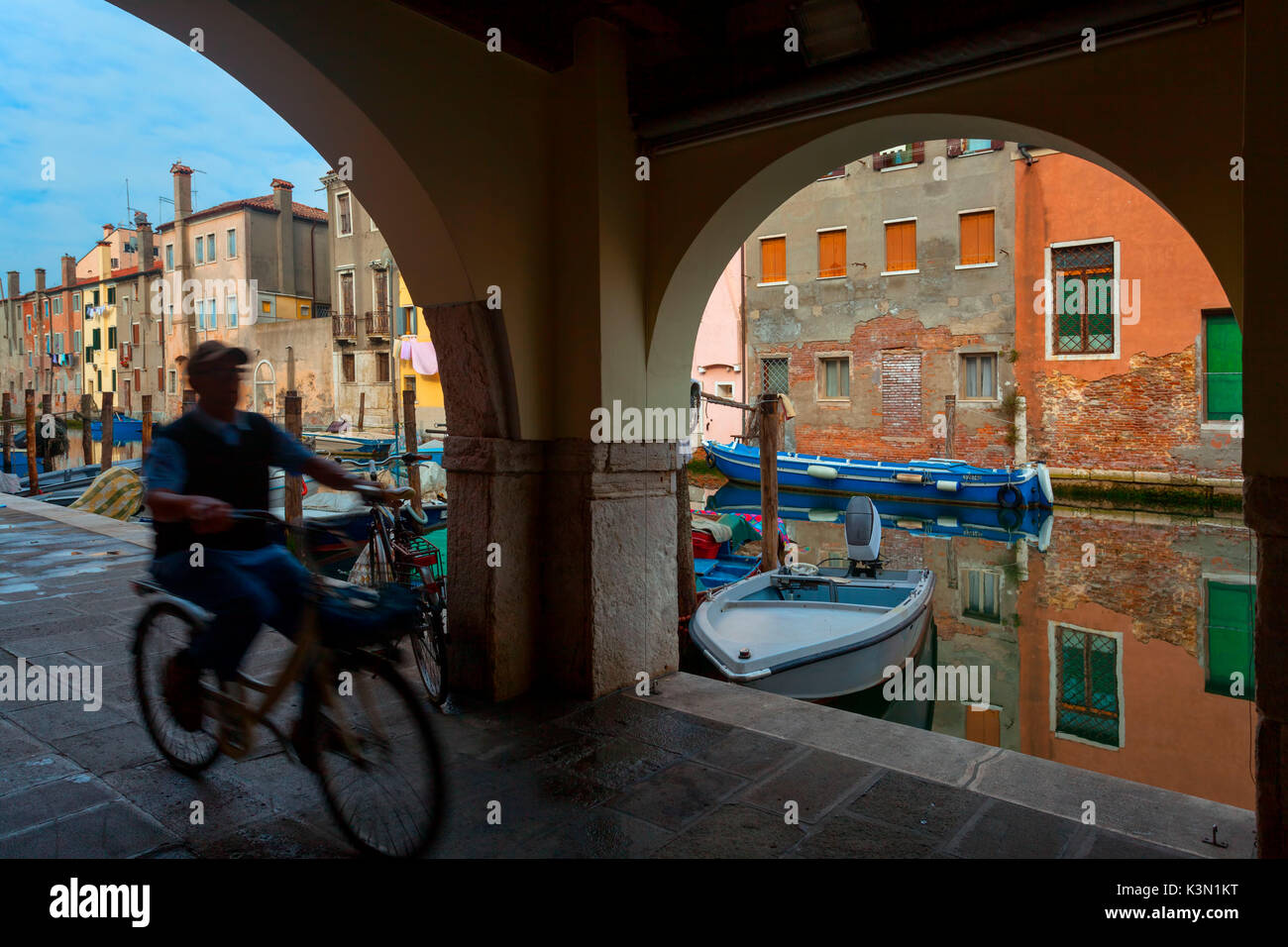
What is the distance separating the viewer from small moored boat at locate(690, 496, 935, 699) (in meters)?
5.95

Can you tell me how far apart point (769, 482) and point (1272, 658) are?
22.3 ft

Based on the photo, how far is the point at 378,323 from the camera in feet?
87.2

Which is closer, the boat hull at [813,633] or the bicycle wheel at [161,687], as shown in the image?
the bicycle wheel at [161,687]

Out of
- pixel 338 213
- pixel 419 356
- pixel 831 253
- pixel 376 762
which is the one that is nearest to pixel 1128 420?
pixel 831 253

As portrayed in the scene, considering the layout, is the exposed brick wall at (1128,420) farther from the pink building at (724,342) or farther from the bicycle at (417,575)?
the bicycle at (417,575)

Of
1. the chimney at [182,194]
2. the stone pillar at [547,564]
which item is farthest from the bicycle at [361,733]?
the chimney at [182,194]

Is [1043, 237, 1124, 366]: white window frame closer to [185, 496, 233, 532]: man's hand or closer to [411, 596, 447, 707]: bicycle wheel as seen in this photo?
[411, 596, 447, 707]: bicycle wheel

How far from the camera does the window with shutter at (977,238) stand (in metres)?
18.1

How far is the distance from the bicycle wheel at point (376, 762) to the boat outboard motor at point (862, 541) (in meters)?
6.41

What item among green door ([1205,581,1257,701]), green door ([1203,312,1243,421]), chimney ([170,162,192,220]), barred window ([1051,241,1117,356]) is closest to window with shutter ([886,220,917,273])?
barred window ([1051,241,1117,356])

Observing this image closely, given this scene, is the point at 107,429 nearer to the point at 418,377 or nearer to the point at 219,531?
the point at 418,377
